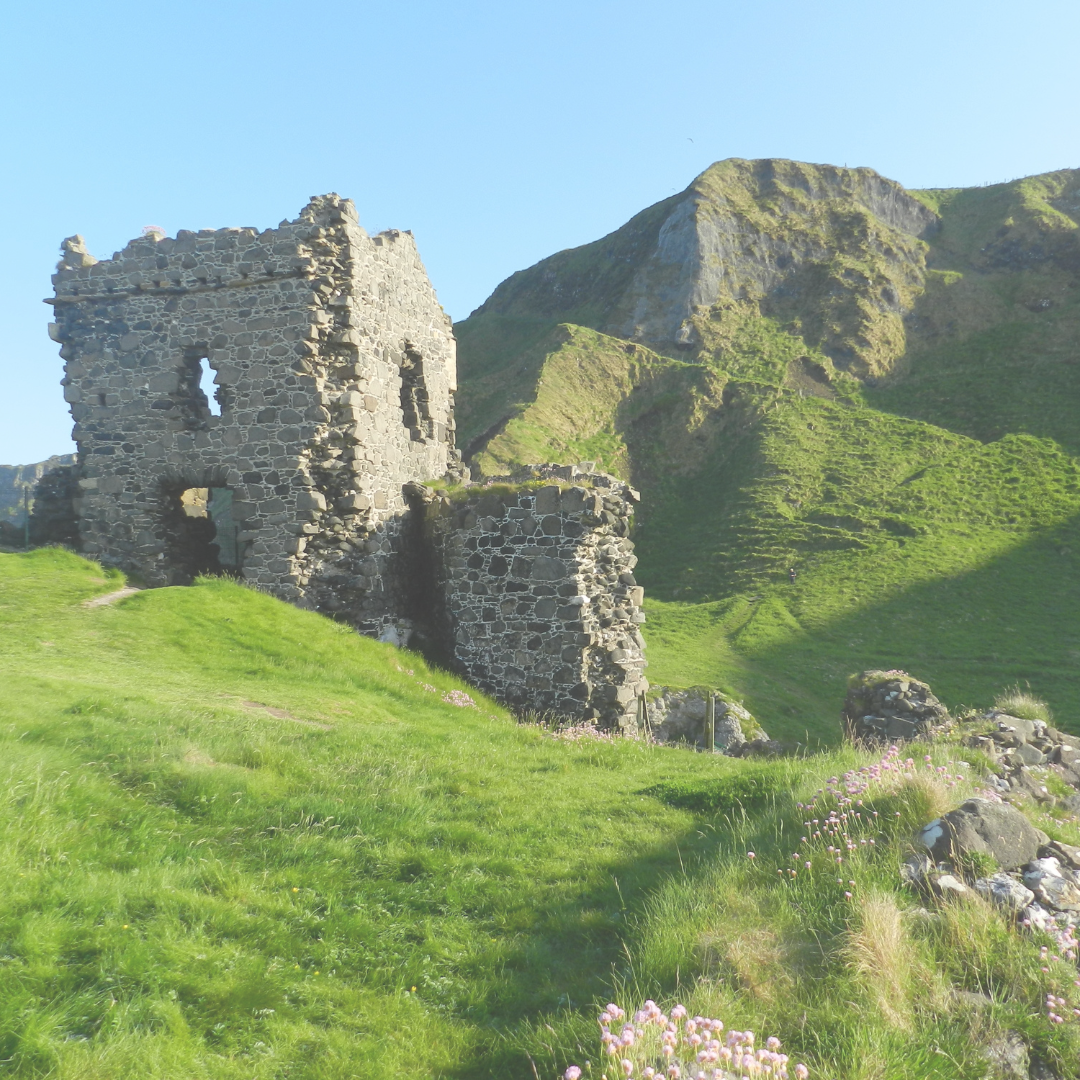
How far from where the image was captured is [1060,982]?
449 centimetres

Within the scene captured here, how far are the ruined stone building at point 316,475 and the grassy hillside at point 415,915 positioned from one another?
6661mm

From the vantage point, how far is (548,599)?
51.2 feet

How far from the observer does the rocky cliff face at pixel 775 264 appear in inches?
2916

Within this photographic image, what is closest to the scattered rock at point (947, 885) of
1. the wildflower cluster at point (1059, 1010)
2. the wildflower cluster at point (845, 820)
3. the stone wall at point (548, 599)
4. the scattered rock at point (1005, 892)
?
the scattered rock at point (1005, 892)

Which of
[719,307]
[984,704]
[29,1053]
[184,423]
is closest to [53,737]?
[29,1053]

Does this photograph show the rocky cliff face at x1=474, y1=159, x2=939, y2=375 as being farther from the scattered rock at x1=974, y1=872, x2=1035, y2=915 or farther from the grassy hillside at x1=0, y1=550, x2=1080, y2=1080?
the scattered rock at x1=974, y1=872, x2=1035, y2=915

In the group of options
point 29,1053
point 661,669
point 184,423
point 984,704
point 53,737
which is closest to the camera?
point 29,1053

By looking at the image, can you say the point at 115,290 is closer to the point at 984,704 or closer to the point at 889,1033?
the point at 889,1033

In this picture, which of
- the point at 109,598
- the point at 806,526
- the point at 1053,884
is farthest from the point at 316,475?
the point at 806,526

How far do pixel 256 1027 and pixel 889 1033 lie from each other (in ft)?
10.9

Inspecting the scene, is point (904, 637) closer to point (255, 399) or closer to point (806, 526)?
point (806, 526)

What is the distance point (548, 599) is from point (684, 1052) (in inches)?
464

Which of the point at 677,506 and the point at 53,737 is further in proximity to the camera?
the point at 677,506

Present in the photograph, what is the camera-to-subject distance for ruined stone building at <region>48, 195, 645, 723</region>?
15719 millimetres
